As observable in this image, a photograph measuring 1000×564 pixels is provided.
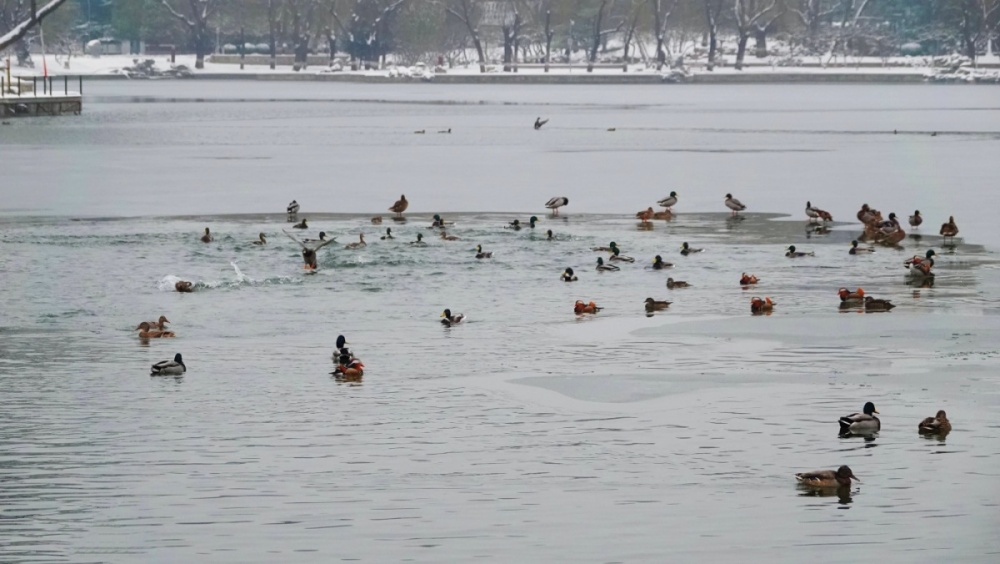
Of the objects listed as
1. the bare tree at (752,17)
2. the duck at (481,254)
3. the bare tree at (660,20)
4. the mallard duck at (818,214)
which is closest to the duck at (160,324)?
the duck at (481,254)

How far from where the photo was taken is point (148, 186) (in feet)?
147

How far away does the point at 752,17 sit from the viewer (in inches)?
6304

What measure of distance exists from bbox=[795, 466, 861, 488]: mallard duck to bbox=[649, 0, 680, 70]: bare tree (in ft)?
474

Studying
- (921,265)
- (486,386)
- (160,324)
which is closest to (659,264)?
(921,265)

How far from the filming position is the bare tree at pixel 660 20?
157 meters

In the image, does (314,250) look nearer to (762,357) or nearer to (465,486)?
(762,357)

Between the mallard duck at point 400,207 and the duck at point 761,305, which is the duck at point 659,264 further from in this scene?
the mallard duck at point 400,207

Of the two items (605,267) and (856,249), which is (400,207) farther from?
(856,249)

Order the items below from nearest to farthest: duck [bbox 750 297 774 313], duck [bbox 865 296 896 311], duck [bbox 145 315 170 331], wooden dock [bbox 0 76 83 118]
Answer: duck [bbox 145 315 170 331] → duck [bbox 750 297 774 313] → duck [bbox 865 296 896 311] → wooden dock [bbox 0 76 83 118]

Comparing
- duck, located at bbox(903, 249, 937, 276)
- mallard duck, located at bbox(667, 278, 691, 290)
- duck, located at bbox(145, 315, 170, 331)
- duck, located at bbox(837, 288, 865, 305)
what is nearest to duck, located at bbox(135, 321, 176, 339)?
duck, located at bbox(145, 315, 170, 331)

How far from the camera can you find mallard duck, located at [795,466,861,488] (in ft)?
42.7

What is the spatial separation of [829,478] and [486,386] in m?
5.08

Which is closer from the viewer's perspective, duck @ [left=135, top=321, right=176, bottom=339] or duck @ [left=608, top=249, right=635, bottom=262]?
duck @ [left=135, top=321, right=176, bottom=339]

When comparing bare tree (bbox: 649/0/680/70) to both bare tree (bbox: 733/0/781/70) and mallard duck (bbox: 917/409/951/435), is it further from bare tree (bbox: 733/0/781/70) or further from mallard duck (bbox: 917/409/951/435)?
mallard duck (bbox: 917/409/951/435)
